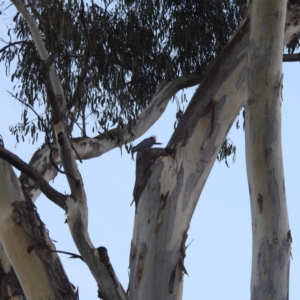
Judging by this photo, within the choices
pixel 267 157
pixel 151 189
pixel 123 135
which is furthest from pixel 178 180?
pixel 123 135

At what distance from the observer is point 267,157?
264 centimetres

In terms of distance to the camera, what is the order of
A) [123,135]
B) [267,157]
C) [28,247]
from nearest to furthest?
1. [267,157]
2. [28,247]
3. [123,135]

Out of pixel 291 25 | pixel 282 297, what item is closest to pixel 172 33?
pixel 291 25

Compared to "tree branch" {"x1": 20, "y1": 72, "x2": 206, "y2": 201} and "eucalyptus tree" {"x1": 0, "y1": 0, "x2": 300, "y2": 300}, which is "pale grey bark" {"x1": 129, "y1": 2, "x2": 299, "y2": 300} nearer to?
"eucalyptus tree" {"x1": 0, "y1": 0, "x2": 300, "y2": 300}

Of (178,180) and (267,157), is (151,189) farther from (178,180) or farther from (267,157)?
(267,157)

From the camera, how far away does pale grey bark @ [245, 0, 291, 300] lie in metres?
2.47

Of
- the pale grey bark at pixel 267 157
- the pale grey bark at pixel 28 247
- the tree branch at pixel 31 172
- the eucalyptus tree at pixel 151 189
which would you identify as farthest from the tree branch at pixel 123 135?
the pale grey bark at pixel 267 157

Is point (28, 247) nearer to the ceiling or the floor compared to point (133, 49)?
nearer to the floor

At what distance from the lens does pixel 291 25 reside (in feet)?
13.3

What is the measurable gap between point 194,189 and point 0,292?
119 centimetres

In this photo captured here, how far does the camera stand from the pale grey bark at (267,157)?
8.12 ft

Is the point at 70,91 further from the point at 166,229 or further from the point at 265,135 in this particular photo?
the point at 265,135

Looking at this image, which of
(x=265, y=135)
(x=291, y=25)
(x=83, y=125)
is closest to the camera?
(x=265, y=135)

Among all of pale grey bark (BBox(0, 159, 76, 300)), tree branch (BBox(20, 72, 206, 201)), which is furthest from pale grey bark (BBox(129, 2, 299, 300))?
tree branch (BBox(20, 72, 206, 201))
